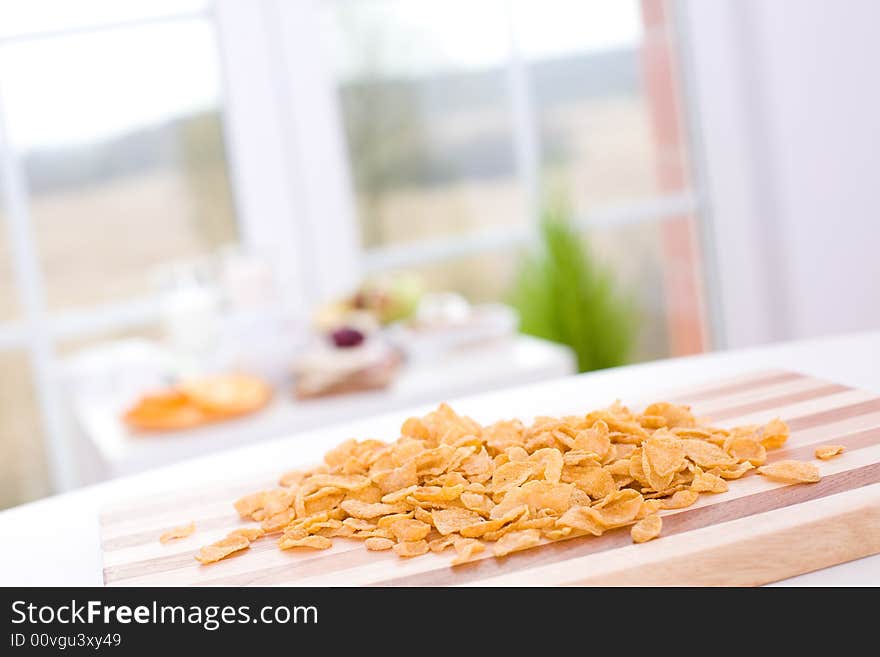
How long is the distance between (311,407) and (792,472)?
1.25 meters

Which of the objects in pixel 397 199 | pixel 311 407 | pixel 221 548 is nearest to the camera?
pixel 221 548

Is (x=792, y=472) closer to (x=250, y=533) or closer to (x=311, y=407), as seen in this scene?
(x=250, y=533)

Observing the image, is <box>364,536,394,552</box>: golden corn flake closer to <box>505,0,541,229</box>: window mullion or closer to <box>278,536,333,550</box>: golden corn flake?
<box>278,536,333,550</box>: golden corn flake

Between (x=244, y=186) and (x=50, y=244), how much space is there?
0.44 metres

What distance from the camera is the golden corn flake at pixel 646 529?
2.78ft

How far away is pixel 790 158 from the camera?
309cm

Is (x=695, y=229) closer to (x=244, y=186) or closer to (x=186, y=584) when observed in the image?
(x=244, y=186)

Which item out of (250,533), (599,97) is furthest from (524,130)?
(250,533)

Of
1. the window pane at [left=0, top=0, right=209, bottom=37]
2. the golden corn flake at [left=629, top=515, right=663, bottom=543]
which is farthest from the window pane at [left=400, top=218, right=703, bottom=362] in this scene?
the golden corn flake at [left=629, top=515, right=663, bottom=543]

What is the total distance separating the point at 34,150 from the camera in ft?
8.37

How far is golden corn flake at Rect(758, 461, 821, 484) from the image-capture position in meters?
0.92

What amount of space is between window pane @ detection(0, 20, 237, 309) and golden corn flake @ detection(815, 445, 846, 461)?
194 centimetres

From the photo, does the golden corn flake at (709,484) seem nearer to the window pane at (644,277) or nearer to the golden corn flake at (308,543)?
the golden corn flake at (308,543)
